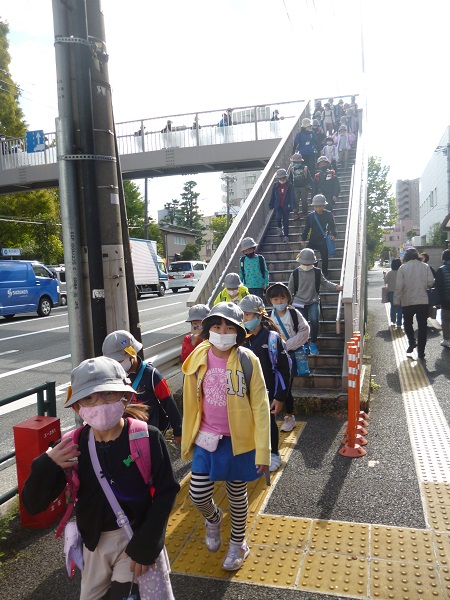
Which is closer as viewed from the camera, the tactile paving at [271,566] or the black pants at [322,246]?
the tactile paving at [271,566]

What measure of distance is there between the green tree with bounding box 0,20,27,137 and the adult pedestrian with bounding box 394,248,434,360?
2463cm

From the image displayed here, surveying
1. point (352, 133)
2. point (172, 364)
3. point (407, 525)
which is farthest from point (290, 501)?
point (352, 133)

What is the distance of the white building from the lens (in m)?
46.2

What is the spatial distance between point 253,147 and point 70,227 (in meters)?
15.2

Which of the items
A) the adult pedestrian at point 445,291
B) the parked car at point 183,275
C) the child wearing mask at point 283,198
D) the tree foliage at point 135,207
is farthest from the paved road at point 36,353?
the tree foliage at point 135,207

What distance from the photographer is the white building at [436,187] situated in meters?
46.2

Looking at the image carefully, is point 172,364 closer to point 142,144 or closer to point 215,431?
point 215,431

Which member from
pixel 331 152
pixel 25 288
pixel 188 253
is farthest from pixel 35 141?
pixel 188 253

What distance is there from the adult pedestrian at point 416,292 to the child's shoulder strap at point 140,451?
7.38m

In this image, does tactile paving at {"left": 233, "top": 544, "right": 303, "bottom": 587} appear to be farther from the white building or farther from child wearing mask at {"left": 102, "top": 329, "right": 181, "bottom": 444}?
the white building

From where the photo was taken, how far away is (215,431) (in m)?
3.24

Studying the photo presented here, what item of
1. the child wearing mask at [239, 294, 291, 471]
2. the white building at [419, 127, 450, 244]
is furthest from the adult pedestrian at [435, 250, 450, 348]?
the white building at [419, 127, 450, 244]

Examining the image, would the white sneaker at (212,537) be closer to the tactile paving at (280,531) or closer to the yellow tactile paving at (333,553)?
the yellow tactile paving at (333,553)

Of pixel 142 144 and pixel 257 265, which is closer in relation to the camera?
pixel 257 265
